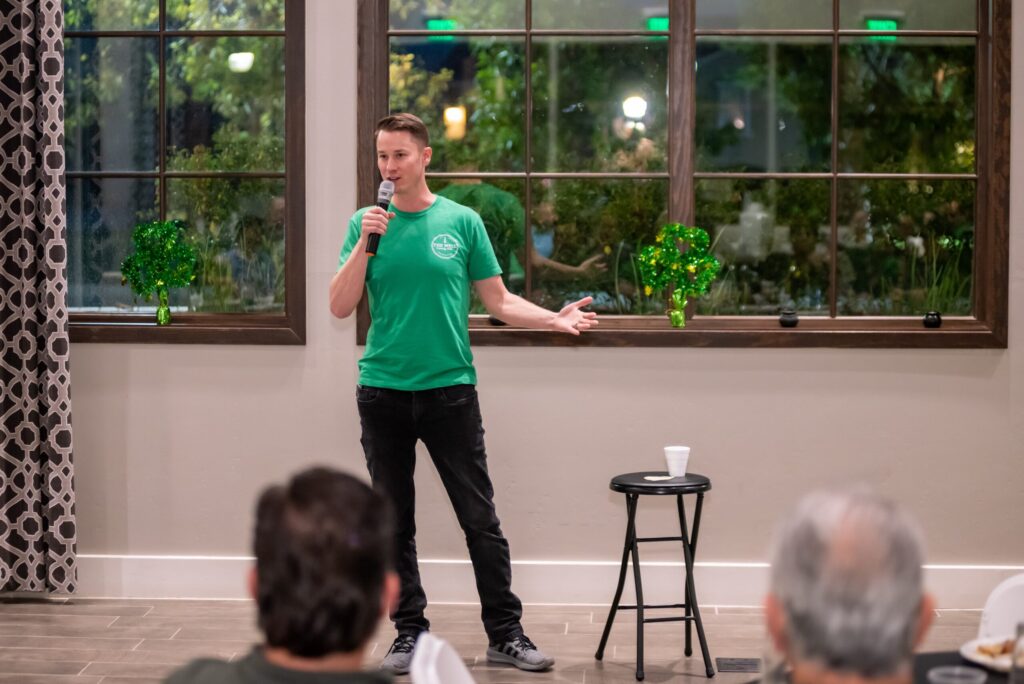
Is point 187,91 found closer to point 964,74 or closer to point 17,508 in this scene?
point 17,508

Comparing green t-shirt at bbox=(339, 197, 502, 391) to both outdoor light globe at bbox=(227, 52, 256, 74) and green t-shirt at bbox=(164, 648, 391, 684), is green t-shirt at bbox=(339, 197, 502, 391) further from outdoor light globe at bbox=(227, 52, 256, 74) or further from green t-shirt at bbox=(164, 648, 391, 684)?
green t-shirt at bbox=(164, 648, 391, 684)

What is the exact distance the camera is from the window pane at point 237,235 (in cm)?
473

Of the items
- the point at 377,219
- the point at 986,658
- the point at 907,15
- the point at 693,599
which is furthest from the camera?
the point at 907,15

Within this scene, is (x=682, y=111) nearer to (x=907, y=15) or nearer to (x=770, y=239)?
(x=770, y=239)

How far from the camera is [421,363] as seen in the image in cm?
374

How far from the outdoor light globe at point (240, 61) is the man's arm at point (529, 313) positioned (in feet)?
4.73

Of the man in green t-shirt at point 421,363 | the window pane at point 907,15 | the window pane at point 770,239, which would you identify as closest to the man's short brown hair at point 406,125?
the man in green t-shirt at point 421,363

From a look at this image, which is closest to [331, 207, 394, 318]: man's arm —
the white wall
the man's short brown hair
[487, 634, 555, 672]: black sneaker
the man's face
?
the man's face

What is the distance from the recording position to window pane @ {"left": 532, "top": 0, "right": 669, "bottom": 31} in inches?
181

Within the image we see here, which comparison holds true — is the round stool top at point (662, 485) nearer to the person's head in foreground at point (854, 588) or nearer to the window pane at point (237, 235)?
the window pane at point (237, 235)

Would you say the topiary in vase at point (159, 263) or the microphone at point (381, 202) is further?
the topiary in vase at point (159, 263)

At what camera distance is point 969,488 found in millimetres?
4562

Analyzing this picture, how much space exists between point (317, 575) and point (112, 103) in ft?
12.6

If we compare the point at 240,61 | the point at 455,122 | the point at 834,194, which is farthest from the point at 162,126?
the point at 834,194
